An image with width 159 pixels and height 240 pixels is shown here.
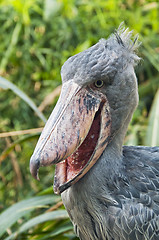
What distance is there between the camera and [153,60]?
2955 millimetres

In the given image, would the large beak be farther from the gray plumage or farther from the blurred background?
the blurred background

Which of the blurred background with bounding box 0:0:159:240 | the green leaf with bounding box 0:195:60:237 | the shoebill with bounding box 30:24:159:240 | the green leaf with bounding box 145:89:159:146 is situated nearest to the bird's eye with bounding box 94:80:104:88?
the shoebill with bounding box 30:24:159:240

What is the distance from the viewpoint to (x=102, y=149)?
4.41ft

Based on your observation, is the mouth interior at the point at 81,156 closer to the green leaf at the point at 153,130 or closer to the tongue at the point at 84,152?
the tongue at the point at 84,152

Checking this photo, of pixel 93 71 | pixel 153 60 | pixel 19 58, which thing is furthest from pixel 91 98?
pixel 19 58

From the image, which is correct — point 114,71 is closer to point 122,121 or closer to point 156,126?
point 122,121

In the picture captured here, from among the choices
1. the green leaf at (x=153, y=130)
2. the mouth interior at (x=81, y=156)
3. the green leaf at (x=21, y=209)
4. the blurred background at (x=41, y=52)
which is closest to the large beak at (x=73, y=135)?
the mouth interior at (x=81, y=156)

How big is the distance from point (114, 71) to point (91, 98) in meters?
0.11

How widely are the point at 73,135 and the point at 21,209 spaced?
80 centimetres

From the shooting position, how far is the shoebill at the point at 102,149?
50.1 inches

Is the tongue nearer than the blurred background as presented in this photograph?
Yes

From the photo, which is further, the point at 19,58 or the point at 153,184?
the point at 19,58

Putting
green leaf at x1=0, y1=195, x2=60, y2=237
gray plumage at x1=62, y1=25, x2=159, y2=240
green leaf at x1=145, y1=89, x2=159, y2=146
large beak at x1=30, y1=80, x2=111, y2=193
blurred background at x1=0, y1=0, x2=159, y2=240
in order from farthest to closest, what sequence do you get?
blurred background at x1=0, y1=0, x2=159, y2=240 → green leaf at x1=145, y1=89, x2=159, y2=146 → green leaf at x1=0, y1=195, x2=60, y2=237 → gray plumage at x1=62, y1=25, x2=159, y2=240 → large beak at x1=30, y1=80, x2=111, y2=193

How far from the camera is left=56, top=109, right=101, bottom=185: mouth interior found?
134 cm
